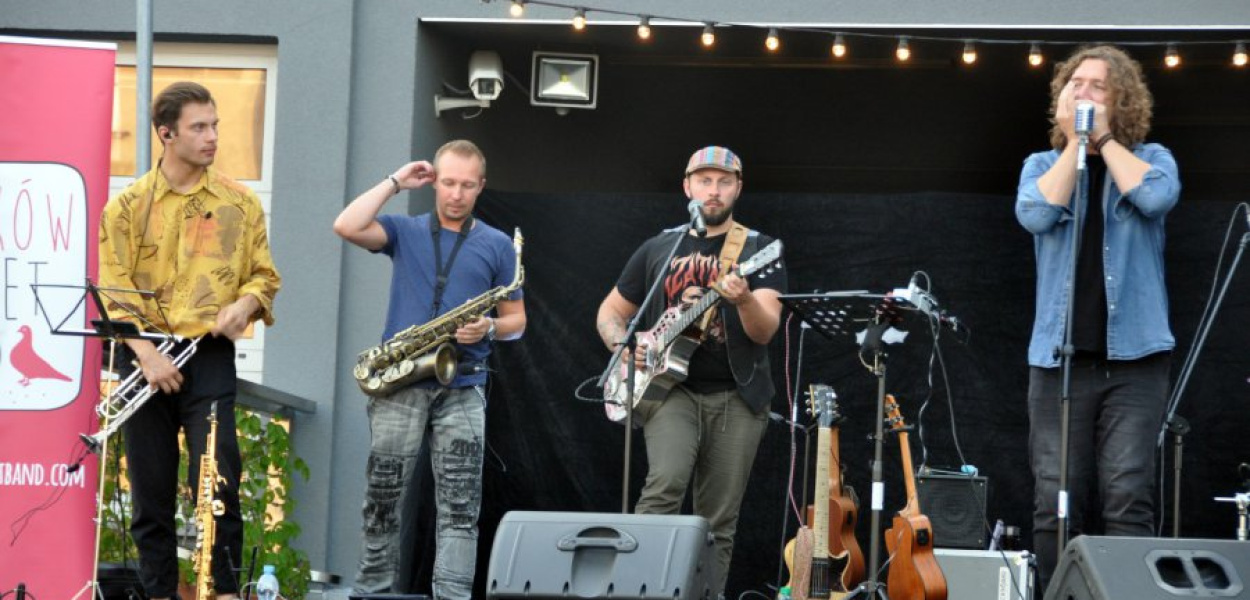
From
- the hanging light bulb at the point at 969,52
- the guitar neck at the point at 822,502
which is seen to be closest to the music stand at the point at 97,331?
the guitar neck at the point at 822,502

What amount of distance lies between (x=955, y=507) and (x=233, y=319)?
316cm

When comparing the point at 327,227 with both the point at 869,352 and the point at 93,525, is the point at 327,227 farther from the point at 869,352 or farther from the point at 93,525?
the point at 869,352

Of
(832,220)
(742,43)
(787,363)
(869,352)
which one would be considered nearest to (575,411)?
(787,363)

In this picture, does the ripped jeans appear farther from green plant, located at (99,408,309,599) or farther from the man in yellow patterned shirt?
green plant, located at (99,408,309,599)

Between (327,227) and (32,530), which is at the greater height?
(327,227)

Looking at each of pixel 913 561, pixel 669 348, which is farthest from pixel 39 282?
pixel 913 561

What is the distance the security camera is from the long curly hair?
3829mm

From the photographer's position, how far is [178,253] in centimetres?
572

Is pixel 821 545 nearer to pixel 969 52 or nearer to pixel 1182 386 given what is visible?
pixel 1182 386

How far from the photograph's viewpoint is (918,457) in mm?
8102

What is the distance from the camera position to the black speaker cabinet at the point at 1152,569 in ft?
12.5

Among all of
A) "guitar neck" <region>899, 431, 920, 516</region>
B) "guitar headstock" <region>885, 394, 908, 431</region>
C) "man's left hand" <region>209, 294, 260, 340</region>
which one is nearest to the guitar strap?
"guitar headstock" <region>885, 394, 908, 431</region>

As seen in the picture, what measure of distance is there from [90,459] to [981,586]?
342 cm

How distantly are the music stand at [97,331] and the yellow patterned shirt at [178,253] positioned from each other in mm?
63
